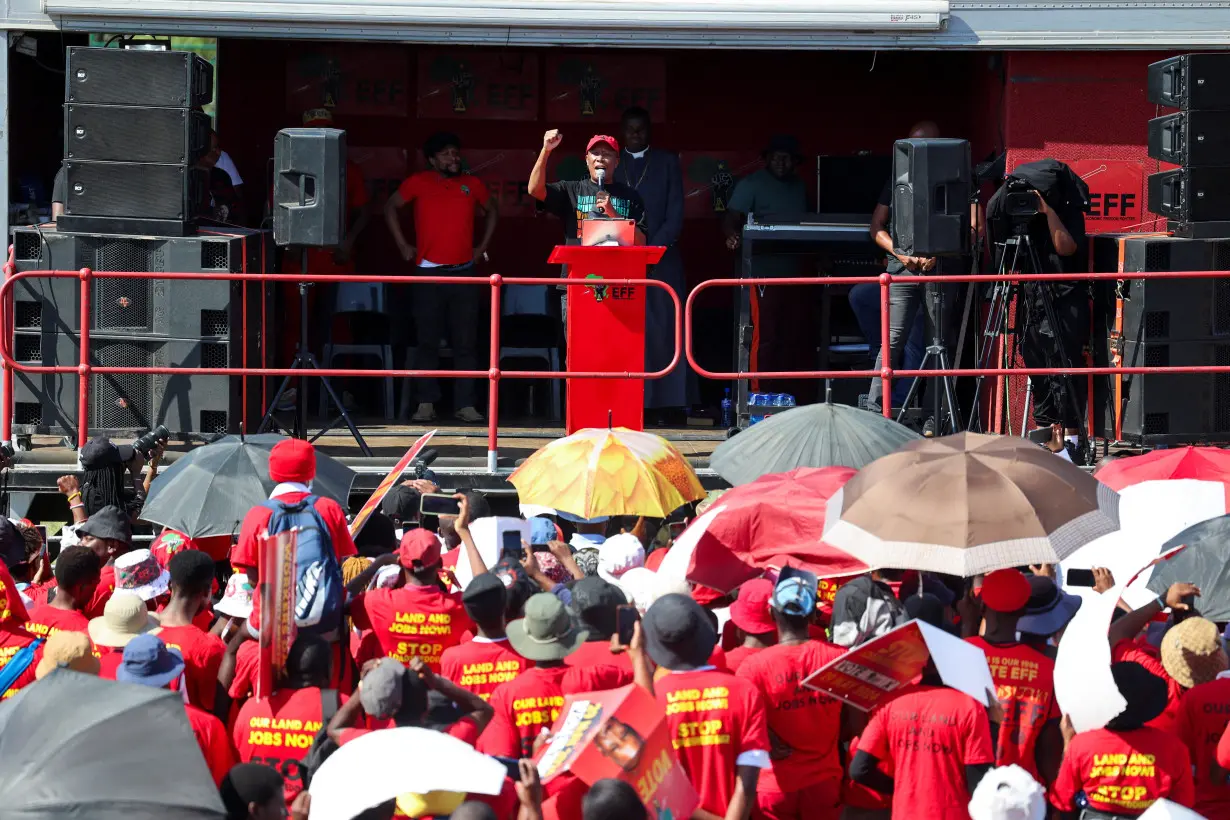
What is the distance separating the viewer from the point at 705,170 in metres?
15.0

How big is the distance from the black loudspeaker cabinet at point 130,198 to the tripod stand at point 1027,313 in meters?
4.93

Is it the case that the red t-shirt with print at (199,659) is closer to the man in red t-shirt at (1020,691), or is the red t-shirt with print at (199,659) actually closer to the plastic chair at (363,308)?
the man in red t-shirt at (1020,691)

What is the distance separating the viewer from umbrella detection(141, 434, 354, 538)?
793cm

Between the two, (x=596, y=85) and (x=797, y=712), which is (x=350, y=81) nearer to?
(x=596, y=85)

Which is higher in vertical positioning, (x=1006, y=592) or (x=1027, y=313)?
(x=1027, y=313)

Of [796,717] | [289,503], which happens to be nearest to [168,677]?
[289,503]

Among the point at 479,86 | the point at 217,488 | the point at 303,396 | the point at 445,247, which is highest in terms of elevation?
the point at 479,86

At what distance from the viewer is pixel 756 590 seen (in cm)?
591

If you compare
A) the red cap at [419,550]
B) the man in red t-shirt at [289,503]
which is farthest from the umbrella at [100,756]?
the man in red t-shirt at [289,503]

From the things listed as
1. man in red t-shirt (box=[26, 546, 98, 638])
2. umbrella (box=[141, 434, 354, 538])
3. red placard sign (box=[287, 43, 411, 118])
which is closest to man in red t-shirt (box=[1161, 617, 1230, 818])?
man in red t-shirt (box=[26, 546, 98, 638])

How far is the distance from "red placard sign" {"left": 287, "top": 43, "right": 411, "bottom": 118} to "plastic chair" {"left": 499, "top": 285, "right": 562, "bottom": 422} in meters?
2.18

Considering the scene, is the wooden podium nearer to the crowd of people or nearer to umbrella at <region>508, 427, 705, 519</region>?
umbrella at <region>508, 427, 705, 519</region>

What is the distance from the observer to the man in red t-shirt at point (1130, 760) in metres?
5.28

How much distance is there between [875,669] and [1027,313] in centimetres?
611
